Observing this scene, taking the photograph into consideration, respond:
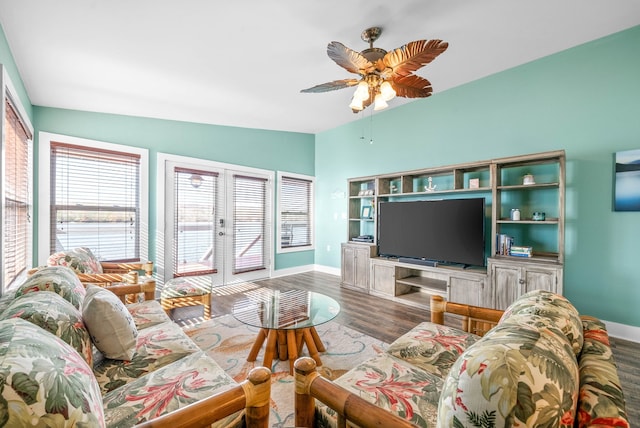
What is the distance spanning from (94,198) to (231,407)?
12.8ft

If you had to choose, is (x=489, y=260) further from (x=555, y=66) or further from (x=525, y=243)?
(x=555, y=66)

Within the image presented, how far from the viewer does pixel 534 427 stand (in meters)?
0.64

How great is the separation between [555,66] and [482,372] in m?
3.89

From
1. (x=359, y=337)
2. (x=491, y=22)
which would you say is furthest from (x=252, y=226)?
(x=491, y=22)

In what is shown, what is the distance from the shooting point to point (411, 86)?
8.07ft

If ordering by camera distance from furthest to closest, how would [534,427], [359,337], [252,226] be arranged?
[252,226]
[359,337]
[534,427]

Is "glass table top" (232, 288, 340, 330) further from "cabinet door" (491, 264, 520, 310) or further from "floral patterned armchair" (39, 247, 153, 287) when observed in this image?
"cabinet door" (491, 264, 520, 310)

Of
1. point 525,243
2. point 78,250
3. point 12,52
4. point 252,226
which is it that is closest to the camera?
point 12,52

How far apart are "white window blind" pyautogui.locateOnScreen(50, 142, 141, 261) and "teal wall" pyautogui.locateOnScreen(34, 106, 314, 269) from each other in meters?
0.20

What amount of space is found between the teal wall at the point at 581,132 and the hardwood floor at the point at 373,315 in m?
0.62

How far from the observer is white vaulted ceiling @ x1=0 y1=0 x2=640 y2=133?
2.13 meters

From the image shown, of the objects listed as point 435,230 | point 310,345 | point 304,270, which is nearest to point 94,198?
point 310,345

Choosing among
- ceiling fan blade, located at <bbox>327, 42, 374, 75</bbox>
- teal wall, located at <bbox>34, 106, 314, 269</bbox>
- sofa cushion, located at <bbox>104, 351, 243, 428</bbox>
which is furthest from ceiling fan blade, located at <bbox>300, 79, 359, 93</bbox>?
teal wall, located at <bbox>34, 106, 314, 269</bbox>

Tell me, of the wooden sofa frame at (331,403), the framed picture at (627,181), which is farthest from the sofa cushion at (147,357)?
the framed picture at (627,181)
